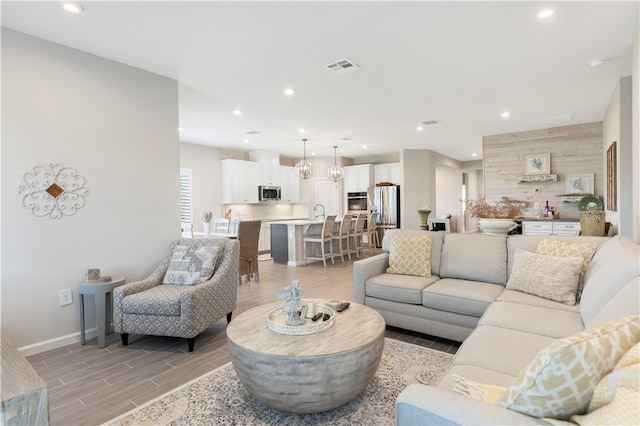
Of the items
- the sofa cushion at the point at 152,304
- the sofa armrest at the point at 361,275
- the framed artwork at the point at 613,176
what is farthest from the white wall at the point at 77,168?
the framed artwork at the point at 613,176

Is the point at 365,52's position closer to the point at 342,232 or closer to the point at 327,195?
the point at 342,232

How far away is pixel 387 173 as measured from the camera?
9.55 m

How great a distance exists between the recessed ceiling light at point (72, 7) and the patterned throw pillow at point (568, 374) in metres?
3.44

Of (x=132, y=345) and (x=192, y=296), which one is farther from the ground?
(x=192, y=296)

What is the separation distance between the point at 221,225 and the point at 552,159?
690 cm

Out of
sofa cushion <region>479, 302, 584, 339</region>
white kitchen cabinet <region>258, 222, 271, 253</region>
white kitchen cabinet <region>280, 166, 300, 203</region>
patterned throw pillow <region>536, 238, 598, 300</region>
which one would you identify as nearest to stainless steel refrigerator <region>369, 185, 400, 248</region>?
white kitchen cabinet <region>280, 166, 300, 203</region>

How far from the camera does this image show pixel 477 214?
538cm

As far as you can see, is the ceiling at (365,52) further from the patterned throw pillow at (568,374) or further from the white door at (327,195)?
the white door at (327,195)

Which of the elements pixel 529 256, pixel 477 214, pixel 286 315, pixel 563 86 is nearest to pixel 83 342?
pixel 286 315

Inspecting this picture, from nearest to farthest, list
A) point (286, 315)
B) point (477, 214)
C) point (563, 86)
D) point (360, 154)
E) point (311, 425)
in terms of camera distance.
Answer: point (311, 425)
point (286, 315)
point (563, 86)
point (477, 214)
point (360, 154)

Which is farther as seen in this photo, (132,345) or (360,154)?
(360,154)

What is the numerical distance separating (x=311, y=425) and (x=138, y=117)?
3.37 meters

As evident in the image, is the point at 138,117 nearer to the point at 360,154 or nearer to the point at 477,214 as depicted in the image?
the point at 477,214

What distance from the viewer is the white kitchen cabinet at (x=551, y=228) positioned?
17.7ft
